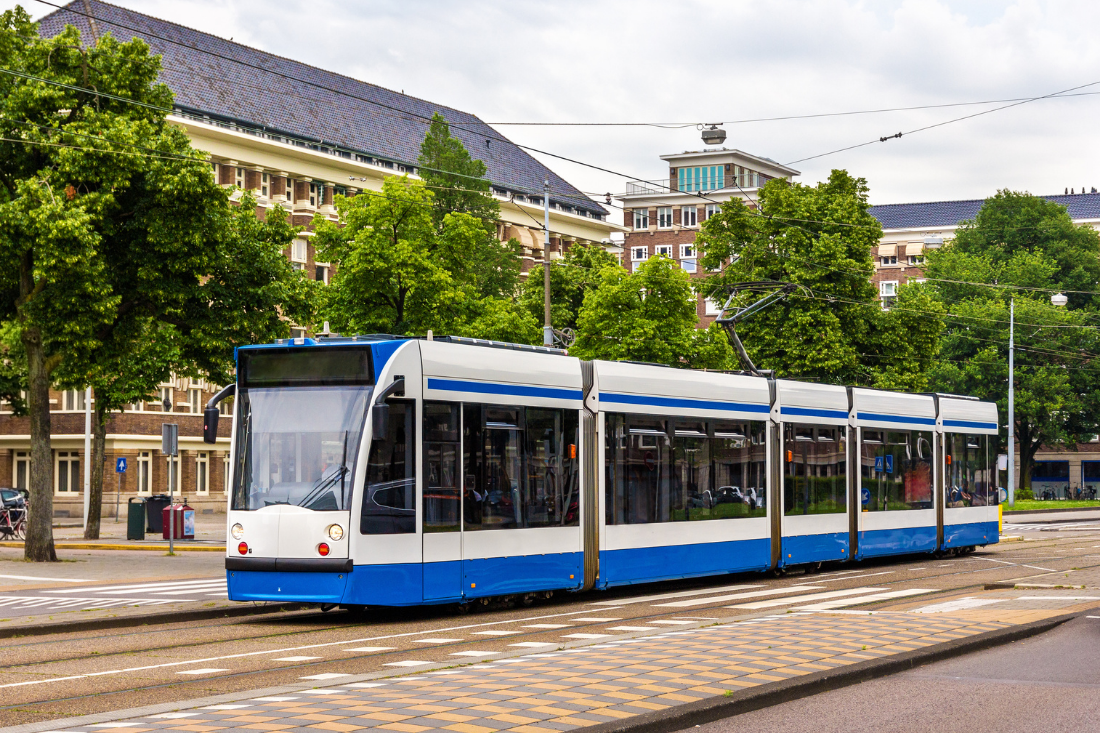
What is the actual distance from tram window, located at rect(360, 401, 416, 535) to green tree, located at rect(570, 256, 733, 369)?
33795mm

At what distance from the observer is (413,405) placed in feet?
47.7

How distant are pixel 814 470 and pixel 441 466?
9060 mm

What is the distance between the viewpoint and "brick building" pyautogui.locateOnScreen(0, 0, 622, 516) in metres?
59.1

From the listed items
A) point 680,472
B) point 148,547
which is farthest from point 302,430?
point 148,547

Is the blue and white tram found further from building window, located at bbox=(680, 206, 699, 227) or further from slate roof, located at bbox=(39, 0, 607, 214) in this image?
building window, located at bbox=(680, 206, 699, 227)

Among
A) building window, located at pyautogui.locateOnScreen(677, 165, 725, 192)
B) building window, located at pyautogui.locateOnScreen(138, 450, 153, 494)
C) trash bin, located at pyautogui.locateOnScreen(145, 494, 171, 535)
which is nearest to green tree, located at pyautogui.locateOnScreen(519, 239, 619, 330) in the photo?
building window, located at pyautogui.locateOnScreen(138, 450, 153, 494)

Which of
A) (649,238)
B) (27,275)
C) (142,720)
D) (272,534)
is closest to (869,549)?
(272,534)

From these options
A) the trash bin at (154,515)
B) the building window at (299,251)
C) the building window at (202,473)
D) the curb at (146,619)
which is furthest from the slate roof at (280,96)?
the curb at (146,619)

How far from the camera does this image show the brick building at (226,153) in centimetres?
5909

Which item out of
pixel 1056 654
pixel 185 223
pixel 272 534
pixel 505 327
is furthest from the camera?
pixel 505 327

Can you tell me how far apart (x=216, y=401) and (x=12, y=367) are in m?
36.1

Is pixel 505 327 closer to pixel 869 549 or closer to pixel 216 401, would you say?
pixel 869 549

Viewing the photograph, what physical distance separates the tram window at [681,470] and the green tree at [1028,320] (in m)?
47.4

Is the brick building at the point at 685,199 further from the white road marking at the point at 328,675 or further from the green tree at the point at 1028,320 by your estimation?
the white road marking at the point at 328,675
